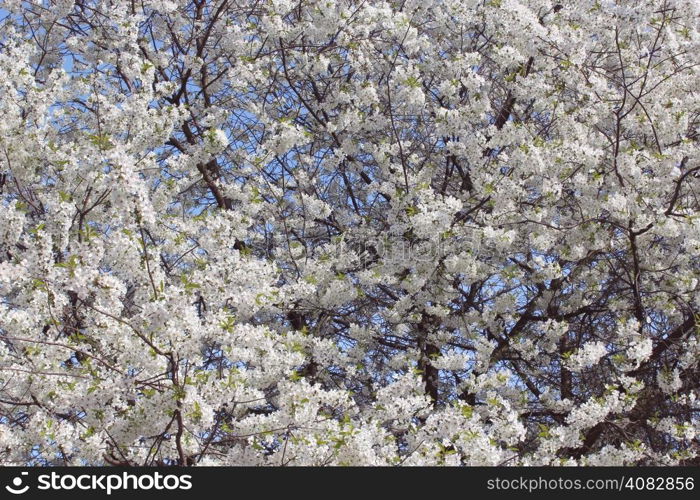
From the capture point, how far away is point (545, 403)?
Result: 735 cm

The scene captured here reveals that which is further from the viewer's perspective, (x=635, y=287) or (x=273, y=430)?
(x=635, y=287)

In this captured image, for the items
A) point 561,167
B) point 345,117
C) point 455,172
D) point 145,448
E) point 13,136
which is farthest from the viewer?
point 455,172

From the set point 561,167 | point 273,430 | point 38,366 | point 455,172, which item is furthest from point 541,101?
point 38,366

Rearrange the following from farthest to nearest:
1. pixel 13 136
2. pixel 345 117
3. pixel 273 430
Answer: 1. pixel 345 117
2. pixel 13 136
3. pixel 273 430

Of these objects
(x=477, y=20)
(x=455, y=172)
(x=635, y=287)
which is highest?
(x=477, y=20)

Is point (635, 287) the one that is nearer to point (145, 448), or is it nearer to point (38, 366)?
point (145, 448)

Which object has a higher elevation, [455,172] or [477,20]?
[477,20]

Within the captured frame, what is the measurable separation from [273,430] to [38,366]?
56.4 inches
